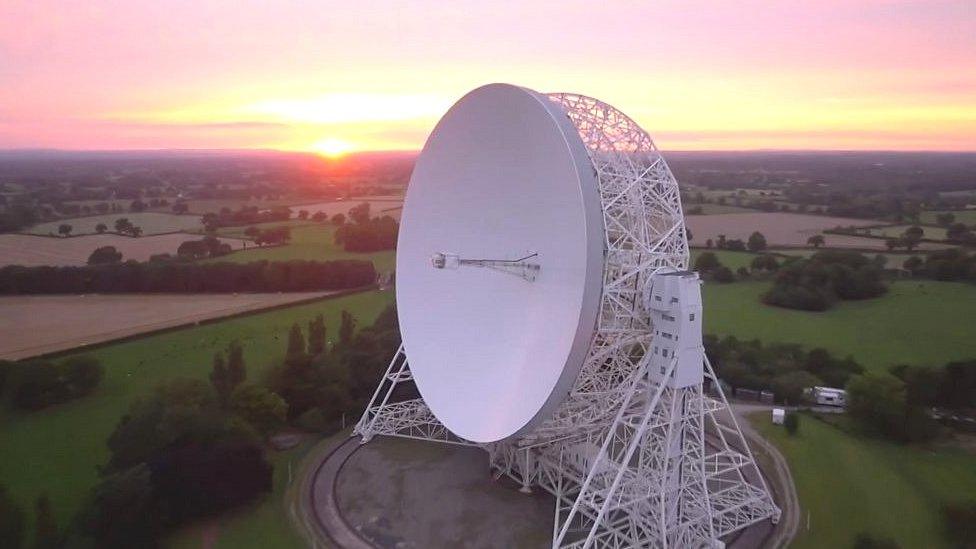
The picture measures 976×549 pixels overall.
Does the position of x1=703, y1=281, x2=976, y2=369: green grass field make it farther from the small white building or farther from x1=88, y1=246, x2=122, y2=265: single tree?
x1=88, y1=246, x2=122, y2=265: single tree

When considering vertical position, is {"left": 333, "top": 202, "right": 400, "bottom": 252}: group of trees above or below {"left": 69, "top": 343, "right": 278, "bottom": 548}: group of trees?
above

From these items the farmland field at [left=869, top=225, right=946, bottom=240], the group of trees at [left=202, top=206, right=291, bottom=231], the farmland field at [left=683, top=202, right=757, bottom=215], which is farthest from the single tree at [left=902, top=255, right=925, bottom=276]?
the group of trees at [left=202, top=206, right=291, bottom=231]

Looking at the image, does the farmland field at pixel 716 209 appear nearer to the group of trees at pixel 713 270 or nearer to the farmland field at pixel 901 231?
the farmland field at pixel 901 231

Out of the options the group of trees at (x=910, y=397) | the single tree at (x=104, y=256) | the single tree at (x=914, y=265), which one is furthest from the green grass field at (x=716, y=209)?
the single tree at (x=104, y=256)

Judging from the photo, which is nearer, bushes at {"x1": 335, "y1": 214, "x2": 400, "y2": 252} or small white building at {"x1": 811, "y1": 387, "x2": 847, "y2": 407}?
small white building at {"x1": 811, "y1": 387, "x2": 847, "y2": 407}

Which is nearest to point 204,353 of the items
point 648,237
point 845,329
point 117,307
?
point 117,307

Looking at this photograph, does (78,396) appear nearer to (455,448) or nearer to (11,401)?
(11,401)

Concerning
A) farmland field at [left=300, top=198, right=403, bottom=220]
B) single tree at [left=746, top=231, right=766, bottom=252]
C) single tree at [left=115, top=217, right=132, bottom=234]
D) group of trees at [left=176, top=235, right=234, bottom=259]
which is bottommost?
single tree at [left=746, top=231, right=766, bottom=252]
